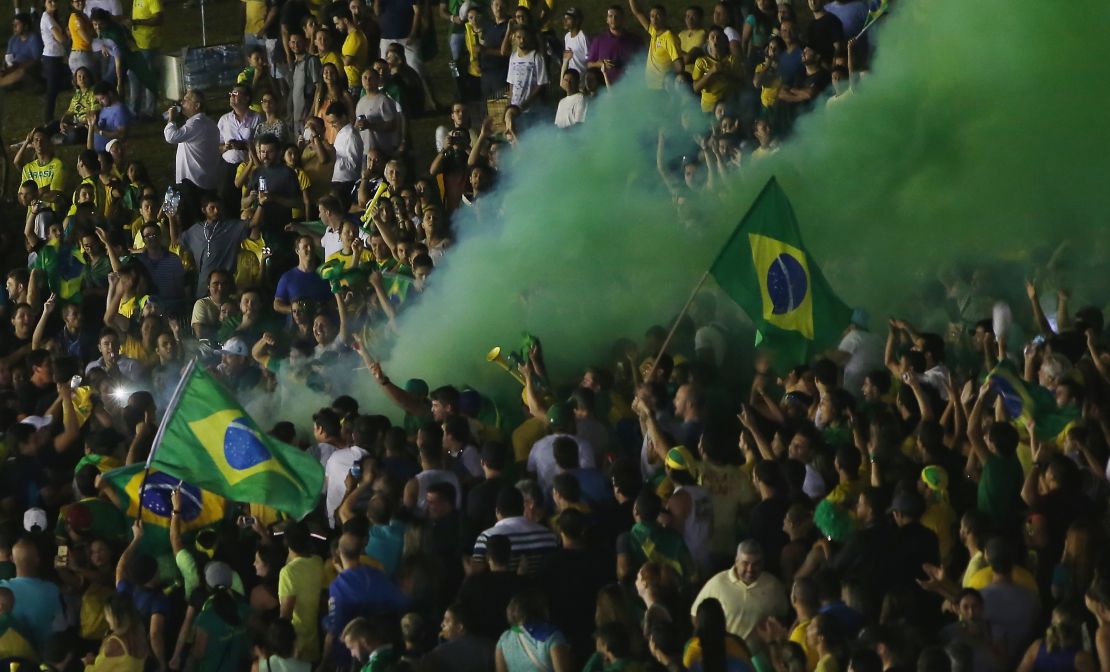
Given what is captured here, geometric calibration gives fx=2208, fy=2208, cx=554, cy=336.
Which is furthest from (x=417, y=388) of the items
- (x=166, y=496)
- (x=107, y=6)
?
(x=107, y=6)

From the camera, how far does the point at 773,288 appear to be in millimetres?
11047

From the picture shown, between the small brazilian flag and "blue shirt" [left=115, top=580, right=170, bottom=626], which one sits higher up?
the small brazilian flag

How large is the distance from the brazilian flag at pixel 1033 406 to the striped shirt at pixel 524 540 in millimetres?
2377

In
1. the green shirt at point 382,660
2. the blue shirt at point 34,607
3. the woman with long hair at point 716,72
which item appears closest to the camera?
the green shirt at point 382,660

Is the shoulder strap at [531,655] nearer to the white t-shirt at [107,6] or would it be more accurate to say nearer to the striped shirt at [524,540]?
the striped shirt at [524,540]

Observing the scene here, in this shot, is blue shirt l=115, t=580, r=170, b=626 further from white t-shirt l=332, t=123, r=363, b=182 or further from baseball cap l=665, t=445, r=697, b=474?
white t-shirt l=332, t=123, r=363, b=182

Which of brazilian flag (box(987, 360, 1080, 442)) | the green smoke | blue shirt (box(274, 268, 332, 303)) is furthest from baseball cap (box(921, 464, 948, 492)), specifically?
blue shirt (box(274, 268, 332, 303))

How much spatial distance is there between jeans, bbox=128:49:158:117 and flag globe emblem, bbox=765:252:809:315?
9798mm

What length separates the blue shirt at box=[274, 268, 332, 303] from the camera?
14.5 metres

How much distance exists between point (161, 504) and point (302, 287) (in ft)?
13.0

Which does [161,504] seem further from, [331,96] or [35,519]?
[331,96]

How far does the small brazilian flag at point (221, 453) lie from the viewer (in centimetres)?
1005

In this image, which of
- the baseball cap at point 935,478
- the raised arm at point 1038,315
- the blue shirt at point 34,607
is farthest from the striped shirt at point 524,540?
the raised arm at point 1038,315

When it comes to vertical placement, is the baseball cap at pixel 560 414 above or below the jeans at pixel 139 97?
above
